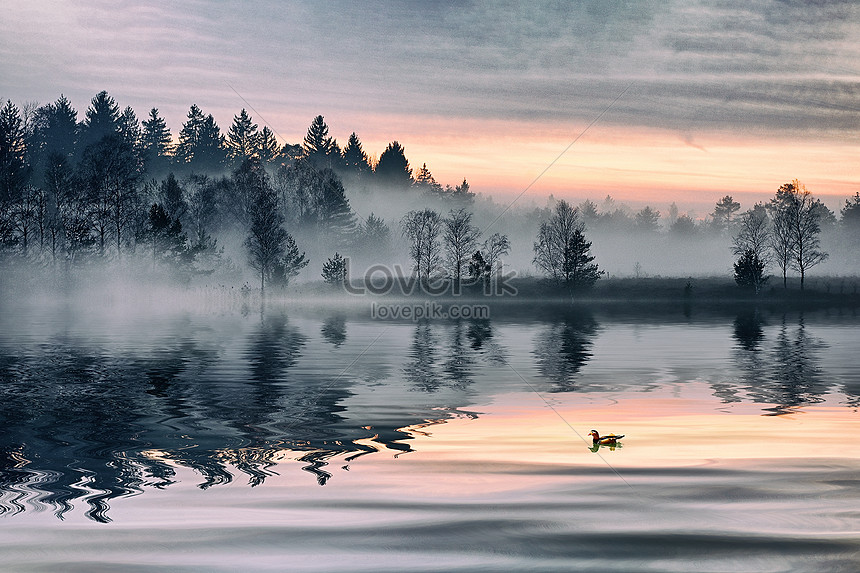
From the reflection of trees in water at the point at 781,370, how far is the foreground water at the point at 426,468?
0.23m

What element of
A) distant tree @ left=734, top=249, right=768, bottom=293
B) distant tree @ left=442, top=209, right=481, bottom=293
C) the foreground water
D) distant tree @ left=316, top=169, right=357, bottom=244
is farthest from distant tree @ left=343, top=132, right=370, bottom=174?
the foreground water

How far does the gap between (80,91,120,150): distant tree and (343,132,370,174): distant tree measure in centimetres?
4847

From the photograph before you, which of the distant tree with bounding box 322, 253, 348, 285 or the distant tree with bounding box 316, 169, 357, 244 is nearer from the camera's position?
the distant tree with bounding box 322, 253, 348, 285

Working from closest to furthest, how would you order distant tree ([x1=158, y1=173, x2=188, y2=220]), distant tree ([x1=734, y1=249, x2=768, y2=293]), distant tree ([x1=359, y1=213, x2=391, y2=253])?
distant tree ([x1=158, y1=173, x2=188, y2=220]) → distant tree ([x1=734, y1=249, x2=768, y2=293]) → distant tree ([x1=359, y1=213, x2=391, y2=253])

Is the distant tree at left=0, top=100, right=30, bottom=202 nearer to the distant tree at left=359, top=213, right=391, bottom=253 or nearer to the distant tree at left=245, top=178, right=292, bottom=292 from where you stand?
the distant tree at left=245, top=178, right=292, bottom=292

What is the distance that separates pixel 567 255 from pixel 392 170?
93.6 m

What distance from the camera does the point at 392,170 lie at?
7795 inches

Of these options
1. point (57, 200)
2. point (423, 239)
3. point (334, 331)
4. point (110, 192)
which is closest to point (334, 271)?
point (110, 192)

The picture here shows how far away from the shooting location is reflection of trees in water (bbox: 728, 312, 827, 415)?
70.8 feet

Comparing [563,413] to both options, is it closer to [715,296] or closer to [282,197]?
[715,296]

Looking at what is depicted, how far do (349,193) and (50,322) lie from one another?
130769 mm

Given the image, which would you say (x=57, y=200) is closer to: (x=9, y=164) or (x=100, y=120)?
(x=9, y=164)

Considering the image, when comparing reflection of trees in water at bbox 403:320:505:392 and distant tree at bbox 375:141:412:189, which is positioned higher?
distant tree at bbox 375:141:412:189

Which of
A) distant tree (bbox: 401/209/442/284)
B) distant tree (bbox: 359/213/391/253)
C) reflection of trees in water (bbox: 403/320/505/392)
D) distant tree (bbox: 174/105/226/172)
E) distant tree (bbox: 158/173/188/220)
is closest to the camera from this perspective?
reflection of trees in water (bbox: 403/320/505/392)
